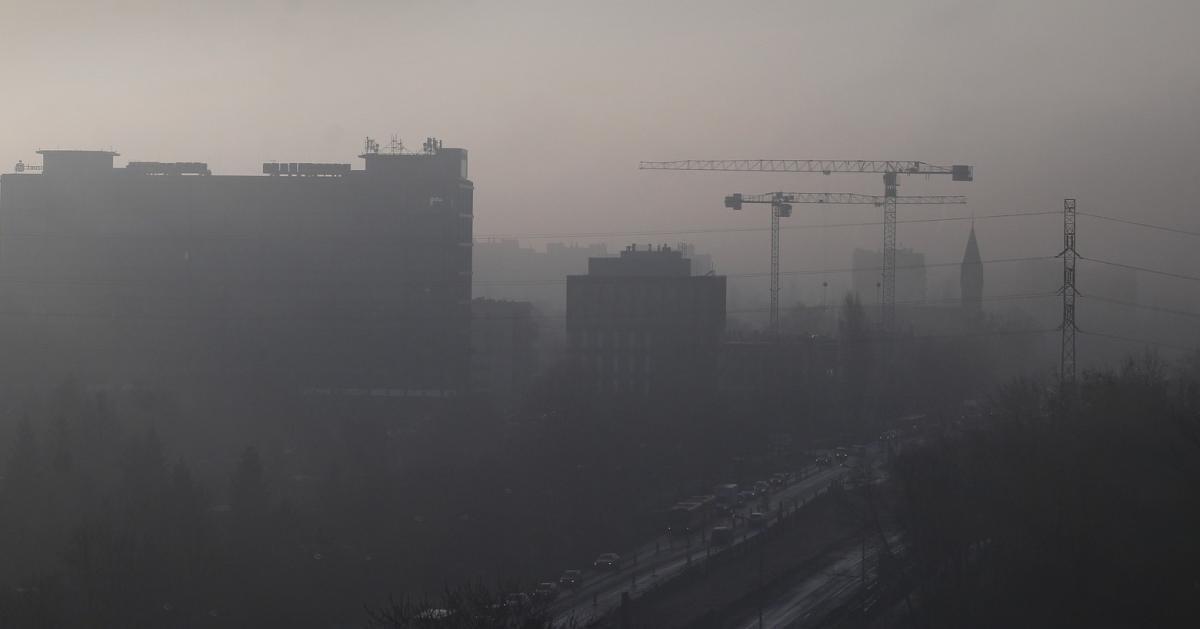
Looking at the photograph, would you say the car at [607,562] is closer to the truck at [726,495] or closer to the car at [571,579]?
the car at [571,579]

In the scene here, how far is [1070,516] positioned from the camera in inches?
554

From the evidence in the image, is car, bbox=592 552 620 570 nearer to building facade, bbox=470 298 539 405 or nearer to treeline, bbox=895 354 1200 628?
treeline, bbox=895 354 1200 628

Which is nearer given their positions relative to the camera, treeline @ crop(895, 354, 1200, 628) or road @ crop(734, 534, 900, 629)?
treeline @ crop(895, 354, 1200, 628)

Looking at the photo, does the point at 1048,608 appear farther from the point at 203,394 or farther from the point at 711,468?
the point at 203,394

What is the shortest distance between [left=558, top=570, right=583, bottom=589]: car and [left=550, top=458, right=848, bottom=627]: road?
95 millimetres

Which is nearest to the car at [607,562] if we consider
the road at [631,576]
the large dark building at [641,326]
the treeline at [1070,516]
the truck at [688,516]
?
the road at [631,576]

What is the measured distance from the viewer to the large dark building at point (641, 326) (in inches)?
1427

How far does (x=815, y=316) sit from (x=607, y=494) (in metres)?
43.6

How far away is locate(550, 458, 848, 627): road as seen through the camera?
14984 mm

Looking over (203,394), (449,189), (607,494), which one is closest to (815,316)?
(449,189)

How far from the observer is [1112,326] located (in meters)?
45.5

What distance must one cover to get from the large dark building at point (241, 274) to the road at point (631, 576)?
1592cm

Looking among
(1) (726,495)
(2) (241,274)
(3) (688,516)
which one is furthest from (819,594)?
(2) (241,274)

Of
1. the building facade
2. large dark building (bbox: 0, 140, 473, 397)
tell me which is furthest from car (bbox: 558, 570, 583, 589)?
the building facade
